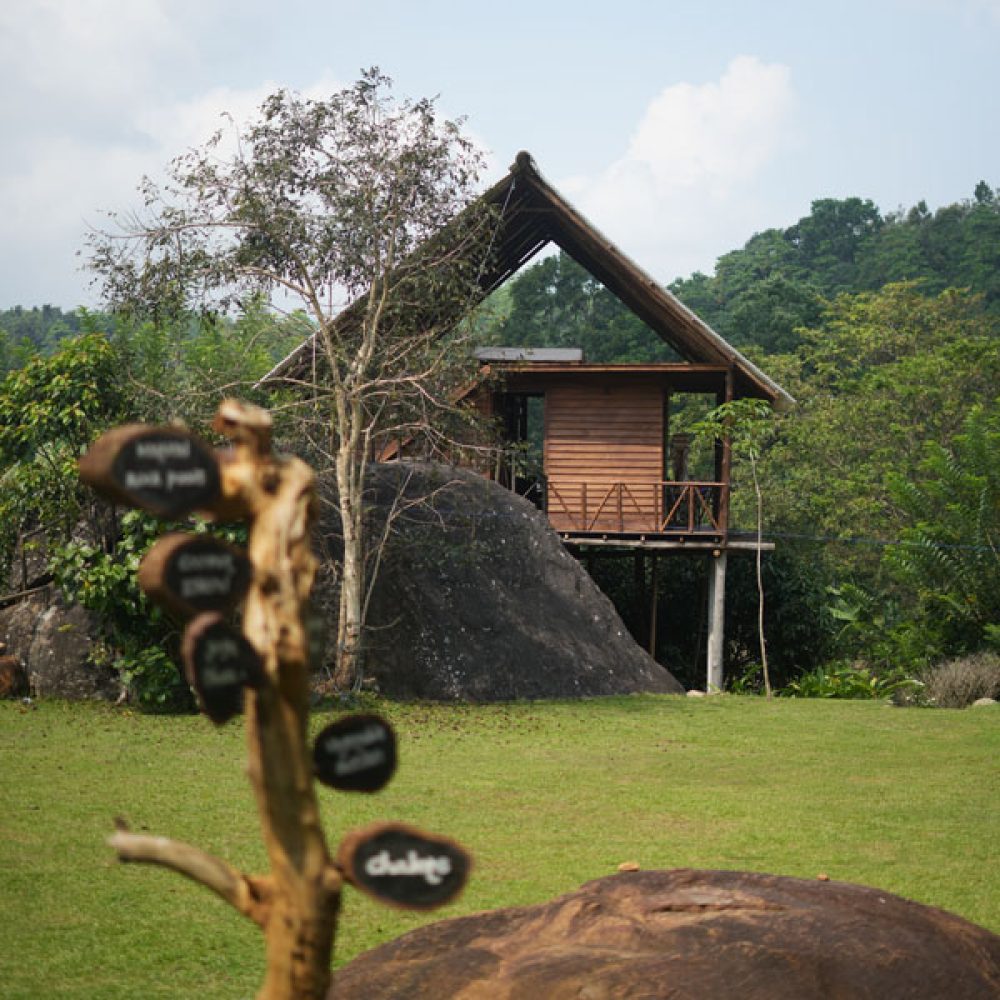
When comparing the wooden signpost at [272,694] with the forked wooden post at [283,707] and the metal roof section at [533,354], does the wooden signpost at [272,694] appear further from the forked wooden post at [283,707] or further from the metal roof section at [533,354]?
the metal roof section at [533,354]

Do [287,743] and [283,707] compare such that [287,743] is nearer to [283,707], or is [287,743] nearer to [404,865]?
[283,707]

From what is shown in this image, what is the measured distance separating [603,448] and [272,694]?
17.1 meters

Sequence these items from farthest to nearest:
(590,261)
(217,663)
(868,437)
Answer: (868,437) → (590,261) → (217,663)

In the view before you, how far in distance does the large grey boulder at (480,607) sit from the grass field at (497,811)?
32.7 inches

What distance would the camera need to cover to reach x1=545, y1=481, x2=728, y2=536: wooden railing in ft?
62.1

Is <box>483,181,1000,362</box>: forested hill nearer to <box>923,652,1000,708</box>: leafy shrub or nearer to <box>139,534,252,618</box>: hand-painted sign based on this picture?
<box>923,652,1000,708</box>: leafy shrub

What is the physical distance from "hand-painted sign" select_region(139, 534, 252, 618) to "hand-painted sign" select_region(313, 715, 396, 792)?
34 centimetres

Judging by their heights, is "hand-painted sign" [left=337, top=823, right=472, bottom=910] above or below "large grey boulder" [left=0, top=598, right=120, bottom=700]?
above

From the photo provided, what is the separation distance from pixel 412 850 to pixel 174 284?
12.5 metres

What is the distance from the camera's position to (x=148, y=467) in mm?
2498

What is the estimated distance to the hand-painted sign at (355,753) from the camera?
267 cm

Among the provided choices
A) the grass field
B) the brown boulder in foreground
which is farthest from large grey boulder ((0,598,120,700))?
the brown boulder in foreground

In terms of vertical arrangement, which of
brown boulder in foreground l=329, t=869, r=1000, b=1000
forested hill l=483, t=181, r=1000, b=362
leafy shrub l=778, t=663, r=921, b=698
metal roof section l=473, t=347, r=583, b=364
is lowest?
leafy shrub l=778, t=663, r=921, b=698

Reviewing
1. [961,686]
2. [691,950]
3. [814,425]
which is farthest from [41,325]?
[691,950]
